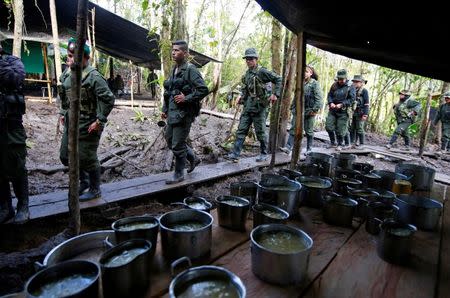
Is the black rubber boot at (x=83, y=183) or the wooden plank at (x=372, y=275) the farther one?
the black rubber boot at (x=83, y=183)

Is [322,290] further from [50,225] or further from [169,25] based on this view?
[169,25]

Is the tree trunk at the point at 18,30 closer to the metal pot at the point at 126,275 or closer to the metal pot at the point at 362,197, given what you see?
the metal pot at the point at 126,275

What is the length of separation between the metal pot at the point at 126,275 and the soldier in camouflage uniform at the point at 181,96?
277 cm

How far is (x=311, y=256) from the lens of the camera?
1.80m

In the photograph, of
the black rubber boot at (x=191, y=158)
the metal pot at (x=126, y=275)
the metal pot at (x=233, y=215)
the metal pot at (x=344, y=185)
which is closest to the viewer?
the metal pot at (x=126, y=275)

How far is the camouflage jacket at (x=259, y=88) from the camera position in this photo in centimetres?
562

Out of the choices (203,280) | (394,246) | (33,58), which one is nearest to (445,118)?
(394,246)

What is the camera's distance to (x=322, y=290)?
4.76ft

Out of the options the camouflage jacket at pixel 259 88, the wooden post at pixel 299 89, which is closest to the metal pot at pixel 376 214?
the wooden post at pixel 299 89

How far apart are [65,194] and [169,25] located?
4.17 metres

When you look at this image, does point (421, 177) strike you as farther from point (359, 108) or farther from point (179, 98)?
point (359, 108)

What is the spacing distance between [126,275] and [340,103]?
7818 mm

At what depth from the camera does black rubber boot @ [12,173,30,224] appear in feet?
9.71

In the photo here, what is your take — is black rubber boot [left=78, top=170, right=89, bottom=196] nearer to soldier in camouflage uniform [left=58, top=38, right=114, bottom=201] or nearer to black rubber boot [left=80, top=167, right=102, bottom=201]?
black rubber boot [left=80, top=167, right=102, bottom=201]
